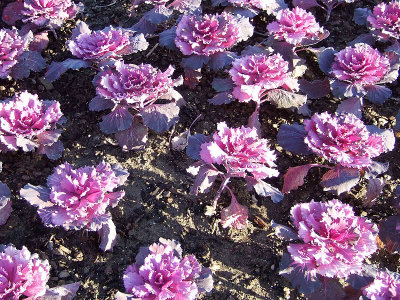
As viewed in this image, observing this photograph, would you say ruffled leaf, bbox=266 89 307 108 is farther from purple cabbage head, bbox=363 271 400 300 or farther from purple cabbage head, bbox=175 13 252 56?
purple cabbage head, bbox=363 271 400 300

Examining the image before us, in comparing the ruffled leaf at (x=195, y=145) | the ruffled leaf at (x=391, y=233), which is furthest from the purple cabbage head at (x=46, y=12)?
the ruffled leaf at (x=391, y=233)

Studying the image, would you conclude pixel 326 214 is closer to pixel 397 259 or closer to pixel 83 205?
pixel 397 259

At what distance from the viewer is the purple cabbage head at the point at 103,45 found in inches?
109

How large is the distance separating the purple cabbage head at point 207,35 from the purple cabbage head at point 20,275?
5.07ft

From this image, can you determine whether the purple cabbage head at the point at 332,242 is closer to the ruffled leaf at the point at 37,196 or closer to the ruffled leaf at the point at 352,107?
the ruffled leaf at the point at 352,107

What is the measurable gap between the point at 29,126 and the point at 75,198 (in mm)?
624

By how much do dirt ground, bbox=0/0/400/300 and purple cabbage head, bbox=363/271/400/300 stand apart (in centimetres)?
42

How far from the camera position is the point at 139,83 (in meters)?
2.60


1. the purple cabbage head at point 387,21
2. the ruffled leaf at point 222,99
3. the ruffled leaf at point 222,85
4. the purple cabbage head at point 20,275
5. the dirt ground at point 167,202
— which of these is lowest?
the dirt ground at point 167,202

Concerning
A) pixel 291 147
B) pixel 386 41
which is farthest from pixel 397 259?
pixel 386 41

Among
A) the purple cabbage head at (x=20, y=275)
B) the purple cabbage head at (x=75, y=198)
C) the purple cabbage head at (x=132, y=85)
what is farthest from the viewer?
the purple cabbage head at (x=132, y=85)

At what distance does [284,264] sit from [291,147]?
716mm

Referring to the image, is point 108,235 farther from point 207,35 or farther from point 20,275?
point 207,35

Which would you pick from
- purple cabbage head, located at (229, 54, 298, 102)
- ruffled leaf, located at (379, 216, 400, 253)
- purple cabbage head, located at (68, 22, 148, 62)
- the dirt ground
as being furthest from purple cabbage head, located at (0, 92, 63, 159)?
ruffled leaf, located at (379, 216, 400, 253)
